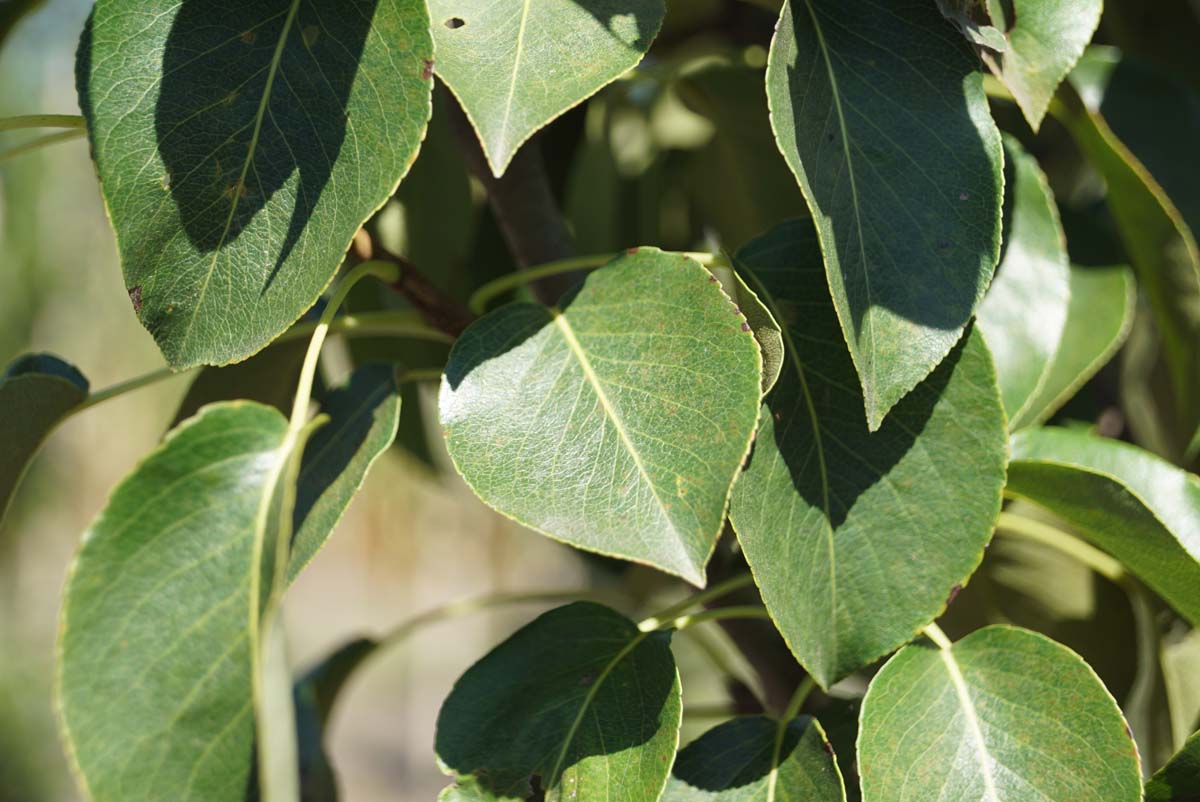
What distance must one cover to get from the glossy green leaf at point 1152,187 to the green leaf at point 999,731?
0.90 feet

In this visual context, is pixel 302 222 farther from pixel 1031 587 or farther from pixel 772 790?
pixel 1031 587

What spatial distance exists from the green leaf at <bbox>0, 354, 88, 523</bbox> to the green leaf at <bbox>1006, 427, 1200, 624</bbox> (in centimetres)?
42

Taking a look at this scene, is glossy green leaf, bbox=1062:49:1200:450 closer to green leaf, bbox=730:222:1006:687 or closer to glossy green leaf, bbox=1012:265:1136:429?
glossy green leaf, bbox=1012:265:1136:429

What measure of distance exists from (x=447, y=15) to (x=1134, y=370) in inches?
26.8

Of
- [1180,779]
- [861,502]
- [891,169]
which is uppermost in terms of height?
[891,169]

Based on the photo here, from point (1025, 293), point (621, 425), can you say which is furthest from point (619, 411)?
point (1025, 293)

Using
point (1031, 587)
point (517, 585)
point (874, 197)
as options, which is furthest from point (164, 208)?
point (517, 585)

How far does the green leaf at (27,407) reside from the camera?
0.47m

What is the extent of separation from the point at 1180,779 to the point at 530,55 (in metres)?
0.37

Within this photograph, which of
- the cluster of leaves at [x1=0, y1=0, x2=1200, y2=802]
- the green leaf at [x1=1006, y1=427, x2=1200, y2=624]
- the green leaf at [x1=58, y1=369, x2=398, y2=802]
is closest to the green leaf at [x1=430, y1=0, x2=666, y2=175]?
the cluster of leaves at [x1=0, y1=0, x2=1200, y2=802]

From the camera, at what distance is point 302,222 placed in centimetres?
37

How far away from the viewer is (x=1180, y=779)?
0.42m

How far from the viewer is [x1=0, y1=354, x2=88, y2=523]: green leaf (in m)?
0.47

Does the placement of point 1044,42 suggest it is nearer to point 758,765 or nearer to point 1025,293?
point 1025,293
